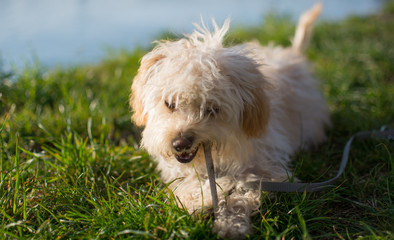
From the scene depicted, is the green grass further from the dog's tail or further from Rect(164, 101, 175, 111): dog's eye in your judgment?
the dog's tail

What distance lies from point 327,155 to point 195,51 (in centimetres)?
175

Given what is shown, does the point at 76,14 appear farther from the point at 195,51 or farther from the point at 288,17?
the point at 195,51

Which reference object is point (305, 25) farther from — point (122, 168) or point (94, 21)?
point (94, 21)

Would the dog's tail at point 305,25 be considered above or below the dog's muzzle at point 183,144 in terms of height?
above

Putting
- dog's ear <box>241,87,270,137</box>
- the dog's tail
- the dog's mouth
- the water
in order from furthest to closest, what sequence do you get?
the water
the dog's tail
dog's ear <box>241,87,270,137</box>
the dog's mouth

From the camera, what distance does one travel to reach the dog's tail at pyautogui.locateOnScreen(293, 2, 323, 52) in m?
4.25

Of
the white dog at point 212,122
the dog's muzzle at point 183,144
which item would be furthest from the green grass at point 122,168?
the dog's muzzle at point 183,144

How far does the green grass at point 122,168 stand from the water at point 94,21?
0.98 metres

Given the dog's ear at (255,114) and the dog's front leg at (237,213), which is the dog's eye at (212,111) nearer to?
the dog's ear at (255,114)

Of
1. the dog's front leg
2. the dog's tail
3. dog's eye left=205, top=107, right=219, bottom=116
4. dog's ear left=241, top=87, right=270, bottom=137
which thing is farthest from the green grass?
the dog's tail

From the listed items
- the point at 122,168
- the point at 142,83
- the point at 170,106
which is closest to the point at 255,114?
the point at 170,106

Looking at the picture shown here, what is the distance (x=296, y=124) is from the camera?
3.57 meters

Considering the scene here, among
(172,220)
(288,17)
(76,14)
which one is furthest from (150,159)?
(76,14)

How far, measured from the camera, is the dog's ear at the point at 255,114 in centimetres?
250
